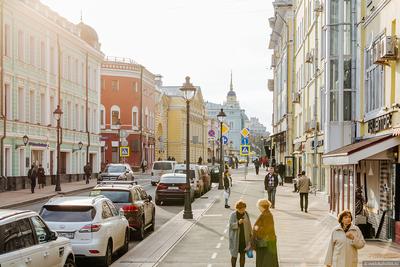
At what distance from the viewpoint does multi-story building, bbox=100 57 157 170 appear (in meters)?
83.5

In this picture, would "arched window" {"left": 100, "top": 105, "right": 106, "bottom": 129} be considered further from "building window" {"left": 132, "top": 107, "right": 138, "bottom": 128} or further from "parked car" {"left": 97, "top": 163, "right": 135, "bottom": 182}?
"parked car" {"left": 97, "top": 163, "right": 135, "bottom": 182}

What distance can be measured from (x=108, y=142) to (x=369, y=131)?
63.1 m

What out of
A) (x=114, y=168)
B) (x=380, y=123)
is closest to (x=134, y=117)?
(x=114, y=168)

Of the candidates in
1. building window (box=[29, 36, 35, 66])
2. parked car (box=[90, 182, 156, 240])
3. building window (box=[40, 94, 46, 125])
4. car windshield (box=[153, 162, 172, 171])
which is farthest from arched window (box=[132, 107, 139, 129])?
parked car (box=[90, 182, 156, 240])

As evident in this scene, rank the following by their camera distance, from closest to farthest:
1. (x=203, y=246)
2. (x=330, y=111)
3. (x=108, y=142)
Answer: (x=203, y=246)
(x=330, y=111)
(x=108, y=142)

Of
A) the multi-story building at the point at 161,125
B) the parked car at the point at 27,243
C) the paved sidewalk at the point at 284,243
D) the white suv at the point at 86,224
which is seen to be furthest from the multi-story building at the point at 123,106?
the parked car at the point at 27,243

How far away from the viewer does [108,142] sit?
83250 mm

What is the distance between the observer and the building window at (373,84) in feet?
67.8

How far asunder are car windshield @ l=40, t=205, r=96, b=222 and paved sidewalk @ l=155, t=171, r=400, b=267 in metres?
1.89

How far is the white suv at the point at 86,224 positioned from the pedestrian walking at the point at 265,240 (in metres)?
3.62

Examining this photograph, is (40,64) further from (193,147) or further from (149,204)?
(193,147)

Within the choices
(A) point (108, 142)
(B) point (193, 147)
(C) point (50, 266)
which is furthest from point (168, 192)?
(B) point (193, 147)

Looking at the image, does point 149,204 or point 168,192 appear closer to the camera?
point 149,204

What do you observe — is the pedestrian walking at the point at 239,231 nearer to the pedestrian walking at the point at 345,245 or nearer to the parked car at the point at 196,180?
the pedestrian walking at the point at 345,245
